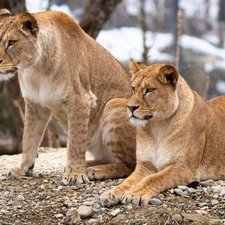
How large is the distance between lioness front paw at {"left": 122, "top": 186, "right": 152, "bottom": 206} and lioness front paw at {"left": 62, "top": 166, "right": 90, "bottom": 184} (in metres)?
0.73

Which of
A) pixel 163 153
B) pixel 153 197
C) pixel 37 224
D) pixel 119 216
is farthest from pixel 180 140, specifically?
pixel 37 224

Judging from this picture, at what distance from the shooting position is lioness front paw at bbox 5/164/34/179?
5.55 m

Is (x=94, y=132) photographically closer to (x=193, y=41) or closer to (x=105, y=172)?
(x=105, y=172)

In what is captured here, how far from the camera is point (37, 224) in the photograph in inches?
179

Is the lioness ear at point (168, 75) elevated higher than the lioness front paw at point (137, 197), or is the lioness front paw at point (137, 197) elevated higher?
the lioness ear at point (168, 75)

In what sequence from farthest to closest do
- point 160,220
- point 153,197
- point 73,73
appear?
point 73,73 < point 153,197 < point 160,220

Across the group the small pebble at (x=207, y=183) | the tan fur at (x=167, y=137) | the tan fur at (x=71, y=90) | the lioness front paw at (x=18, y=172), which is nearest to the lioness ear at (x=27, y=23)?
the tan fur at (x=71, y=90)

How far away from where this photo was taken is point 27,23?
17.0 ft

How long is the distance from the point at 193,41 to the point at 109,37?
4.83 ft

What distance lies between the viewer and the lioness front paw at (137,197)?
4562 millimetres

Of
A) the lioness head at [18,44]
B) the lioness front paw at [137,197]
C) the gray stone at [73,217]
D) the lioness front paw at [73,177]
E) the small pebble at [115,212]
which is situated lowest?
the lioness front paw at [73,177]

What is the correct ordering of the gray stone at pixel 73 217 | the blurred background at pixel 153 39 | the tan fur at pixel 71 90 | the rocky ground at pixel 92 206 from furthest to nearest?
1. the blurred background at pixel 153 39
2. the tan fur at pixel 71 90
3. the gray stone at pixel 73 217
4. the rocky ground at pixel 92 206

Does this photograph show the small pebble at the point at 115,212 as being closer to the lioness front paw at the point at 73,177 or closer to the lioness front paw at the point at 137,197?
the lioness front paw at the point at 137,197

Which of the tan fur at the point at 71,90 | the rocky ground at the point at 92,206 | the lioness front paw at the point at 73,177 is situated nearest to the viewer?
the rocky ground at the point at 92,206
